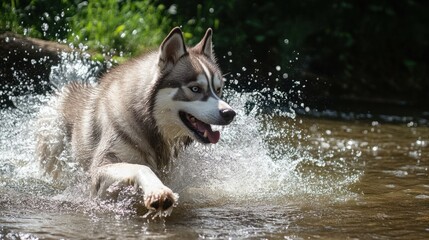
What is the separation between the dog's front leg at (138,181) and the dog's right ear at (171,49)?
752 millimetres

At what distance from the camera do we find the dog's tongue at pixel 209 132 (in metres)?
4.86

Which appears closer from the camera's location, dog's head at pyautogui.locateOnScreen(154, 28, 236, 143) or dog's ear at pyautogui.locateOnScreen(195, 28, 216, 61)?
dog's head at pyautogui.locateOnScreen(154, 28, 236, 143)

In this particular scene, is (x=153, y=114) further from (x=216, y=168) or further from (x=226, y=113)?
(x=216, y=168)

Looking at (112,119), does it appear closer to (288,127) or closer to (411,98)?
(288,127)

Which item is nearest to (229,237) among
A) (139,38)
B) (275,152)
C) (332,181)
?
(332,181)

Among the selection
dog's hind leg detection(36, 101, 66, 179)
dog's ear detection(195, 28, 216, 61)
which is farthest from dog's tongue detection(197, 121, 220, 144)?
dog's hind leg detection(36, 101, 66, 179)

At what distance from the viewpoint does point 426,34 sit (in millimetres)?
13250

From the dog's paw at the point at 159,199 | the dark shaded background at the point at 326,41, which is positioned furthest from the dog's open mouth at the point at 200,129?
the dark shaded background at the point at 326,41

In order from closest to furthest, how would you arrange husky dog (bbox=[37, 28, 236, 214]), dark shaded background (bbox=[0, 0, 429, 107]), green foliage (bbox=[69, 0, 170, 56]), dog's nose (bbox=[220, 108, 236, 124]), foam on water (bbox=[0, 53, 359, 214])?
dog's nose (bbox=[220, 108, 236, 124])
husky dog (bbox=[37, 28, 236, 214])
foam on water (bbox=[0, 53, 359, 214])
green foliage (bbox=[69, 0, 170, 56])
dark shaded background (bbox=[0, 0, 429, 107])

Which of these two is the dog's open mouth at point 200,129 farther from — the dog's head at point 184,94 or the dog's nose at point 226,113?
the dog's nose at point 226,113

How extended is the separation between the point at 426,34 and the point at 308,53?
7.56 ft

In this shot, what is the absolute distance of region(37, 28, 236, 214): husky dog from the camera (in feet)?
15.8

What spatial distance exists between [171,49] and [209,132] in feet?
2.08

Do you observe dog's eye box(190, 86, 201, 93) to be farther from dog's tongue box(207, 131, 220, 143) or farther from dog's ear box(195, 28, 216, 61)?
dog's ear box(195, 28, 216, 61)
